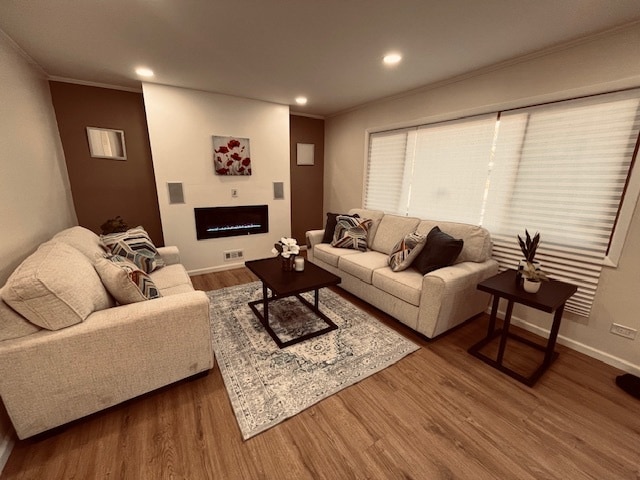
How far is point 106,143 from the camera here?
3309mm

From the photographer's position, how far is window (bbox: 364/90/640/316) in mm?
2025

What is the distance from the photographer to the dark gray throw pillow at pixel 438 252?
2.43 m

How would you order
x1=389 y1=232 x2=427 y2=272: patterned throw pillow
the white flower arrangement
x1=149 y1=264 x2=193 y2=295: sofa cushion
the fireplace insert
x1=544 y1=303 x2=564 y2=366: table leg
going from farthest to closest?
the fireplace insert, x1=389 y1=232 x2=427 y2=272: patterned throw pillow, the white flower arrangement, x1=149 y1=264 x2=193 y2=295: sofa cushion, x1=544 y1=303 x2=564 y2=366: table leg

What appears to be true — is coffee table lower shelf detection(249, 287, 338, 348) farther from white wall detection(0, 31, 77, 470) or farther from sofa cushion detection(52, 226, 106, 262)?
white wall detection(0, 31, 77, 470)

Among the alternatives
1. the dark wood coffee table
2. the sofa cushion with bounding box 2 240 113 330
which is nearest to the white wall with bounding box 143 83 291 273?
the dark wood coffee table

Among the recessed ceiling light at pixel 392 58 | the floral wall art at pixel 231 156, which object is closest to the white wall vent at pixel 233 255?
the floral wall art at pixel 231 156

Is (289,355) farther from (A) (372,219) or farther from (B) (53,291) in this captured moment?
(A) (372,219)

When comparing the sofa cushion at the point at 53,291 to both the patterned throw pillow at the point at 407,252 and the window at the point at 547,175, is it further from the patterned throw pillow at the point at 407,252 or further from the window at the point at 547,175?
the window at the point at 547,175

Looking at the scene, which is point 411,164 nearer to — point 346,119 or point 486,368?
point 346,119

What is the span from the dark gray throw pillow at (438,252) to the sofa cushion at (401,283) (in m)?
0.13

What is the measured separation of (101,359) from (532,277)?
2.87m

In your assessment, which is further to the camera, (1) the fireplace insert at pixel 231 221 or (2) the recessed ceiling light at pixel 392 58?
(1) the fireplace insert at pixel 231 221

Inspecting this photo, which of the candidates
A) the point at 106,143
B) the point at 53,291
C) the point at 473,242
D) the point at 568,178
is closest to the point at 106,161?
the point at 106,143

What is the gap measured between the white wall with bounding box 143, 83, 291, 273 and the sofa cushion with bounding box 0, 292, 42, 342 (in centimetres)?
233
